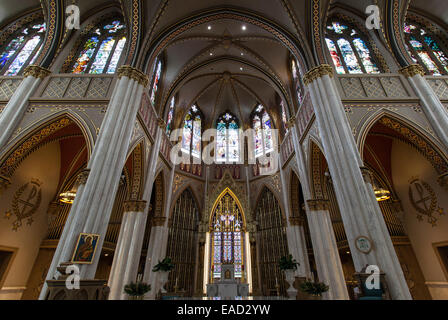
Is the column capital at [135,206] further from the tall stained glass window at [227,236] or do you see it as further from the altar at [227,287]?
the tall stained glass window at [227,236]

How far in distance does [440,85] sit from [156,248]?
1604 centimetres

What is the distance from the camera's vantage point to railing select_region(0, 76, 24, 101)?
974 cm

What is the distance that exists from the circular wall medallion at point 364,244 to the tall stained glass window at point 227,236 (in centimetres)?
1025

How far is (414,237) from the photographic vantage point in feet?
37.1

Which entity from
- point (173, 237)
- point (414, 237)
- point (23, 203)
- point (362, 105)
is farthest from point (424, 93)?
point (23, 203)

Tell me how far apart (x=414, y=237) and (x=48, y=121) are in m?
17.8

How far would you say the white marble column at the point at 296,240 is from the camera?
11.9m

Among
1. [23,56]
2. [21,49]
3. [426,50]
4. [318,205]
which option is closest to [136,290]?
[318,205]

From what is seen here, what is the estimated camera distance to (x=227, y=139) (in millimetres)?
20016

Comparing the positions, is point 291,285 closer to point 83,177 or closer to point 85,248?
point 85,248

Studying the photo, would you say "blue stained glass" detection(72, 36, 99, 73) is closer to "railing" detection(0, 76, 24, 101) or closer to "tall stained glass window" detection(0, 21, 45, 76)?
"tall stained glass window" detection(0, 21, 45, 76)

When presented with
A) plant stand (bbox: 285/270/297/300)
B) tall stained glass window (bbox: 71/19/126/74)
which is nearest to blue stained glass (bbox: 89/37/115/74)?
tall stained glass window (bbox: 71/19/126/74)

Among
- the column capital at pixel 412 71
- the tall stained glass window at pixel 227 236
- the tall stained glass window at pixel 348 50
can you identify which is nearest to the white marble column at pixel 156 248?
the tall stained glass window at pixel 227 236

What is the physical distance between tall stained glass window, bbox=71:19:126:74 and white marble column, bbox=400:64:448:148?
1370cm
